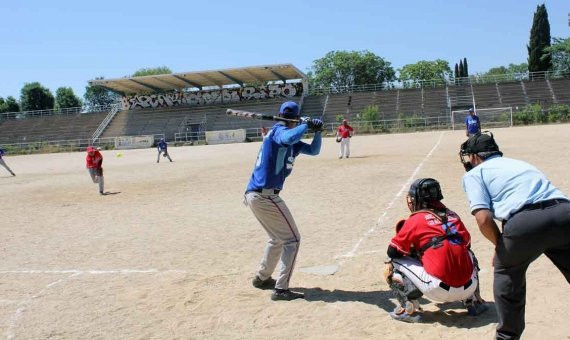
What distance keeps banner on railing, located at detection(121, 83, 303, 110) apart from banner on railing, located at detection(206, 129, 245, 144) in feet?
41.1

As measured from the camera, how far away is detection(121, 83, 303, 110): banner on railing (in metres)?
58.2

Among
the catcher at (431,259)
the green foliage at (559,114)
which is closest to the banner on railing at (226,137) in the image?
the green foliage at (559,114)

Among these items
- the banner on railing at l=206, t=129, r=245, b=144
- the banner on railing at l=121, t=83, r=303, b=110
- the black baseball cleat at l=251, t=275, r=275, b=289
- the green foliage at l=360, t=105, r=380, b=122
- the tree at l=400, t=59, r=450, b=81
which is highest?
the tree at l=400, t=59, r=450, b=81

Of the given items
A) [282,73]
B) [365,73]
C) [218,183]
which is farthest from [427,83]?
[218,183]

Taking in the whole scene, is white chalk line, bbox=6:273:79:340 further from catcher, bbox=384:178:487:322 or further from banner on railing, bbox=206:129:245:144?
banner on railing, bbox=206:129:245:144

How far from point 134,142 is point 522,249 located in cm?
4945

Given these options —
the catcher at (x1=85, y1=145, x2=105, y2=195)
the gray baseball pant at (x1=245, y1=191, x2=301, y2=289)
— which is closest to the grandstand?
the catcher at (x1=85, y1=145, x2=105, y2=195)

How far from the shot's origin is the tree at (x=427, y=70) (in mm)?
98750

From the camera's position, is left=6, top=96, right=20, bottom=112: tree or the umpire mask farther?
left=6, top=96, right=20, bottom=112: tree

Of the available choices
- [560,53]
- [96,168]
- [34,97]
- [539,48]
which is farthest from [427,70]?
[96,168]

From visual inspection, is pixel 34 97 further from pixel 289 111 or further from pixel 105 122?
pixel 289 111

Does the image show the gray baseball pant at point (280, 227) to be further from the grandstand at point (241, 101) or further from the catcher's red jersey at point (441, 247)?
the grandstand at point (241, 101)

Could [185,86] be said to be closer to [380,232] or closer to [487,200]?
[380,232]

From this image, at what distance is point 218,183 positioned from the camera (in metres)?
17.2
